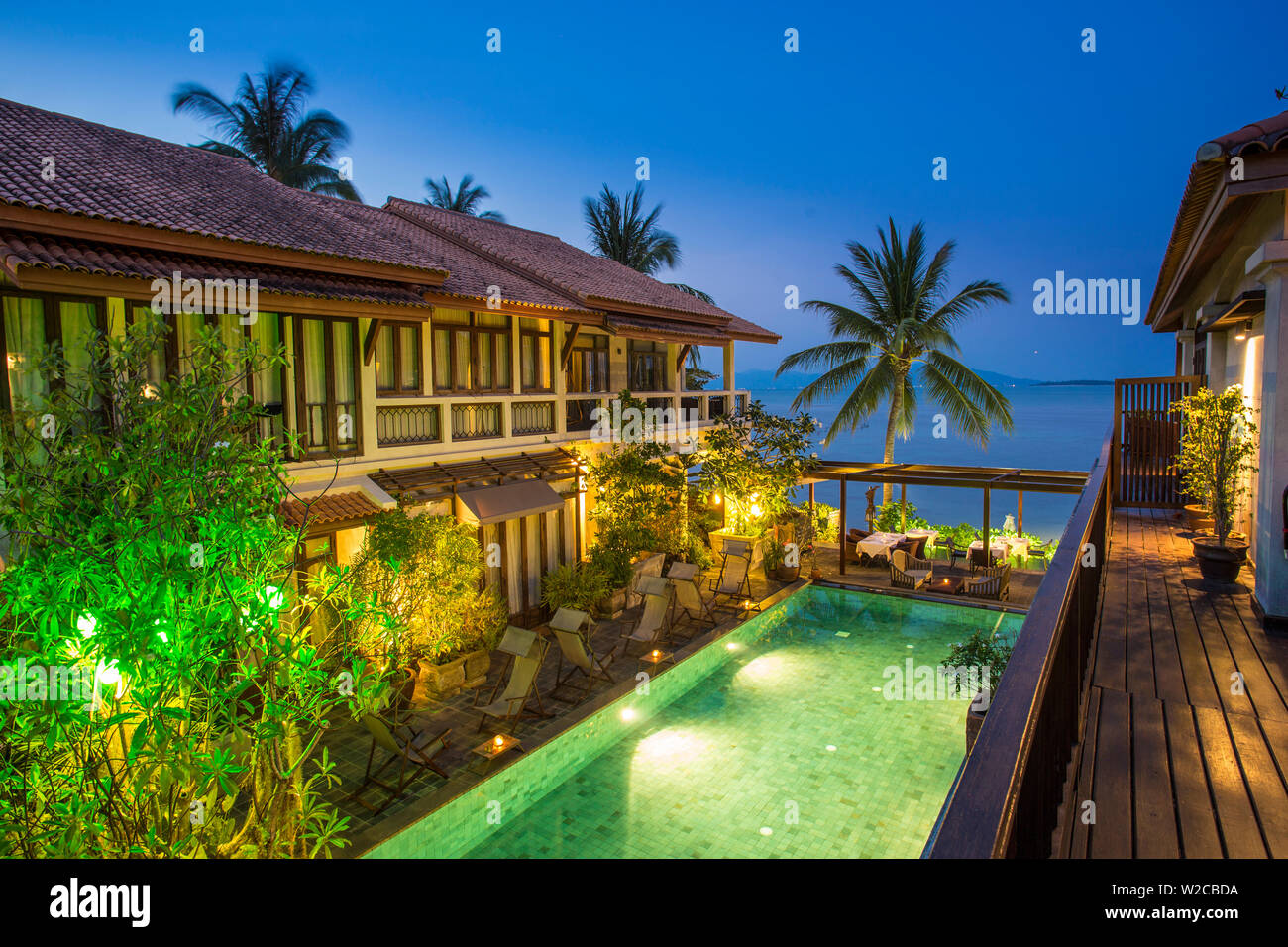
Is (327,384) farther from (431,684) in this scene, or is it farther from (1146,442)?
(1146,442)

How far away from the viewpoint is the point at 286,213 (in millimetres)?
11258

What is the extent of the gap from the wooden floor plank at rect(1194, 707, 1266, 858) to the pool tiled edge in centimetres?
647

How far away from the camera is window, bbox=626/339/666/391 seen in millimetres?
18734

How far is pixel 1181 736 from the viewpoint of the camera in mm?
4375

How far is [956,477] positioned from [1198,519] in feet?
23.6

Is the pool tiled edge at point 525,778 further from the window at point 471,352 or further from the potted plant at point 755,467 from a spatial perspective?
the window at point 471,352

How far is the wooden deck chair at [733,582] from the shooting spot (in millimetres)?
14852

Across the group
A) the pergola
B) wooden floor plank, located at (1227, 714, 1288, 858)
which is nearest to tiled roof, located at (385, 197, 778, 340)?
Answer: the pergola

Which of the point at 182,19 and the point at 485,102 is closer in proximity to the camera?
the point at 182,19
